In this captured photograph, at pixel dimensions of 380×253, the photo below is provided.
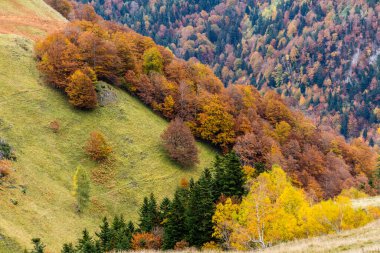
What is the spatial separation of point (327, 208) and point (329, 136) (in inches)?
3465

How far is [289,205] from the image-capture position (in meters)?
53.8

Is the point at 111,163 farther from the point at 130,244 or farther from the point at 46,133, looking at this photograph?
the point at 130,244

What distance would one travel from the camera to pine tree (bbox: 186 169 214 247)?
53031mm

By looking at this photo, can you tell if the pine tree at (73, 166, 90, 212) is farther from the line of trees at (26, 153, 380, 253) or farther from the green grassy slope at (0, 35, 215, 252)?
the line of trees at (26, 153, 380, 253)

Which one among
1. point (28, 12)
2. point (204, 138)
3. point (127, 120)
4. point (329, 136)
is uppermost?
point (28, 12)

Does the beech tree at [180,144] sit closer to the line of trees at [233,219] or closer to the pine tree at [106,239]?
the line of trees at [233,219]

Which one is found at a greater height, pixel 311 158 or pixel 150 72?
pixel 150 72

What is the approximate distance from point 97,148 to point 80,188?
12.7 meters

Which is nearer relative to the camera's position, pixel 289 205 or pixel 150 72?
pixel 289 205

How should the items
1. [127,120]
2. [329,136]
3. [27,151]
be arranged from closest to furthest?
[27,151] < [127,120] < [329,136]

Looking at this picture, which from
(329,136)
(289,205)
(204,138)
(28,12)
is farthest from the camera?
(329,136)

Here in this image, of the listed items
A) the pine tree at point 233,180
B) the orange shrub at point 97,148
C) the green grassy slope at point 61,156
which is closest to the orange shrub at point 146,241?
the green grassy slope at point 61,156

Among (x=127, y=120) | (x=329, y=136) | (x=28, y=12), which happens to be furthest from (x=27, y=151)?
(x=329, y=136)

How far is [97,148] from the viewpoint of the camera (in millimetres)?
80938
